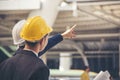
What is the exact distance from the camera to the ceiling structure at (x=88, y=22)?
9648 mm

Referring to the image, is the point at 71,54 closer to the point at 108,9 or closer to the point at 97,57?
the point at 97,57

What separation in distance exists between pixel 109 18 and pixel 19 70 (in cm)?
942

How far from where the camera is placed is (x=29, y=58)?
6.04ft

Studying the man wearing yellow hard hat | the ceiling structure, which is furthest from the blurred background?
the man wearing yellow hard hat

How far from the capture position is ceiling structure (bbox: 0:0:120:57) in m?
9.65

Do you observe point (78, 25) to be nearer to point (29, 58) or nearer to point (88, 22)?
point (88, 22)

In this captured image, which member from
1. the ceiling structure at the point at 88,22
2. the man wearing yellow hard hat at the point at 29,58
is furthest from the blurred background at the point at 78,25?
the man wearing yellow hard hat at the point at 29,58

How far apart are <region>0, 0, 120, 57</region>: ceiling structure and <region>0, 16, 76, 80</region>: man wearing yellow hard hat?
7238 mm

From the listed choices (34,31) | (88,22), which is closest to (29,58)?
(34,31)

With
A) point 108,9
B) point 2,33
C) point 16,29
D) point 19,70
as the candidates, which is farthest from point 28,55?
point 2,33

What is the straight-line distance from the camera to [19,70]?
182cm

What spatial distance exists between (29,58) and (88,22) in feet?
33.5

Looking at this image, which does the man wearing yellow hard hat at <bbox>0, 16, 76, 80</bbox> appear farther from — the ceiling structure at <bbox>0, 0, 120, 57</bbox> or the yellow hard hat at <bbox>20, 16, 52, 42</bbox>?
the ceiling structure at <bbox>0, 0, 120, 57</bbox>

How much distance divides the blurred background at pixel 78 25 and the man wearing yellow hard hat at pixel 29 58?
0.81 feet
